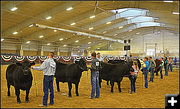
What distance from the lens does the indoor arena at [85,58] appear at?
589cm

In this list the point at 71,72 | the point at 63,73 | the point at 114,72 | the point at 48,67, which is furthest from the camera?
the point at 114,72

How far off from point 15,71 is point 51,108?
189cm

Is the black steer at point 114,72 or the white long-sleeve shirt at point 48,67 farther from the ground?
the white long-sleeve shirt at point 48,67

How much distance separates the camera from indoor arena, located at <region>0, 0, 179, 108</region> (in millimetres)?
5887

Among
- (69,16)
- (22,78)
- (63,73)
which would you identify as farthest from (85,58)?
(22,78)

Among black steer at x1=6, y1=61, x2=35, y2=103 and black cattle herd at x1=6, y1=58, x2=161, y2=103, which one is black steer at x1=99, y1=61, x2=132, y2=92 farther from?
black steer at x1=6, y1=61, x2=35, y2=103

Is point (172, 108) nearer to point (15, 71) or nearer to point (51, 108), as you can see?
point (51, 108)

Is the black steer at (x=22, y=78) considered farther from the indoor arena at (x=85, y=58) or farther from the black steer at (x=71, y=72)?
the black steer at (x=71, y=72)

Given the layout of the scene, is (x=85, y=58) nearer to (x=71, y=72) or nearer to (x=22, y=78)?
(x=71, y=72)

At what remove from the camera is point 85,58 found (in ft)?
Answer: 56.2

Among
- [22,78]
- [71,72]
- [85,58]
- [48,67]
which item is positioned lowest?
[22,78]

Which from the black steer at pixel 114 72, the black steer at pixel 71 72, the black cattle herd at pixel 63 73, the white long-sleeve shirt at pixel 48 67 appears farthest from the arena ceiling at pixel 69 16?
the white long-sleeve shirt at pixel 48 67

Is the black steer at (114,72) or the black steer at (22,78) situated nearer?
the black steer at (22,78)

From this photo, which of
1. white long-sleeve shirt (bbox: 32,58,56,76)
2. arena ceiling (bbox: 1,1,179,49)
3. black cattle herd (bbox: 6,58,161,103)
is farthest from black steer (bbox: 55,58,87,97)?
arena ceiling (bbox: 1,1,179,49)
